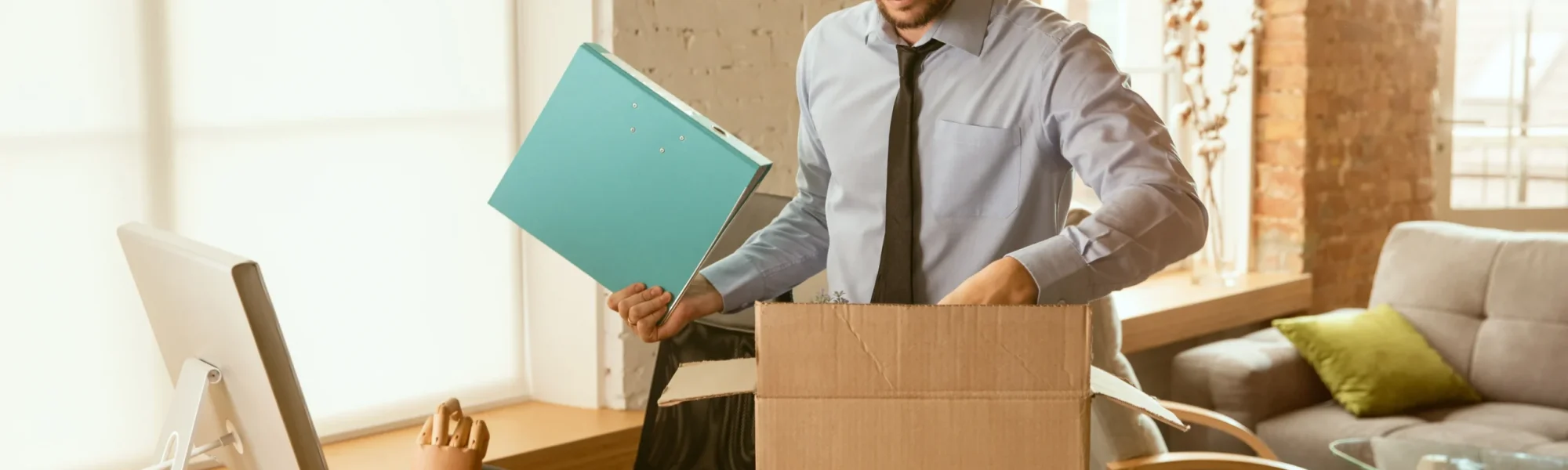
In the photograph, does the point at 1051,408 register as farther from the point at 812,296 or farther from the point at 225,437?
the point at 812,296

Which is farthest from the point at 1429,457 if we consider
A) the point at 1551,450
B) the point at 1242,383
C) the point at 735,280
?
the point at 735,280

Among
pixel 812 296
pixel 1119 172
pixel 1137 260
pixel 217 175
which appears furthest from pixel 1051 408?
pixel 217 175

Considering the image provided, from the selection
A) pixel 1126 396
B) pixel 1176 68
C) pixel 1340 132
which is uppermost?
pixel 1176 68

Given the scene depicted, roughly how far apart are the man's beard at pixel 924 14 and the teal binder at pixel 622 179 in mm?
441

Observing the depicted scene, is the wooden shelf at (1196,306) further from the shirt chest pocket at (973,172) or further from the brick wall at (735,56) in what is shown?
the shirt chest pocket at (973,172)

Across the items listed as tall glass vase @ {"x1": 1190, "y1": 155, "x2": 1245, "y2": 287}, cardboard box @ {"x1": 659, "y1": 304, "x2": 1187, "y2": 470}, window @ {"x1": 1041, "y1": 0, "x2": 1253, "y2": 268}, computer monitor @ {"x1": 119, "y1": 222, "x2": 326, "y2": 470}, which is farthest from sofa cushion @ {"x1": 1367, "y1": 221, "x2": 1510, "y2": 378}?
computer monitor @ {"x1": 119, "y1": 222, "x2": 326, "y2": 470}

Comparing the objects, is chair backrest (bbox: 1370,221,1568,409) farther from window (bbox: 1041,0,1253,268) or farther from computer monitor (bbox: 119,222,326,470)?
computer monitor (bbox: 119,222,326,470)

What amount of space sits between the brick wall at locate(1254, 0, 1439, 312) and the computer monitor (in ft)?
12.6

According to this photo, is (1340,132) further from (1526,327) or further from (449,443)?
(449,443)

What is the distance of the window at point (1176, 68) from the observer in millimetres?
4391

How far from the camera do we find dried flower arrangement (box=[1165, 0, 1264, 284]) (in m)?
4.09

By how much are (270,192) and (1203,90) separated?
9.49ft

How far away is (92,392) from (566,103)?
4.04 ft

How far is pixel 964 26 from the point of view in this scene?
1739mm
